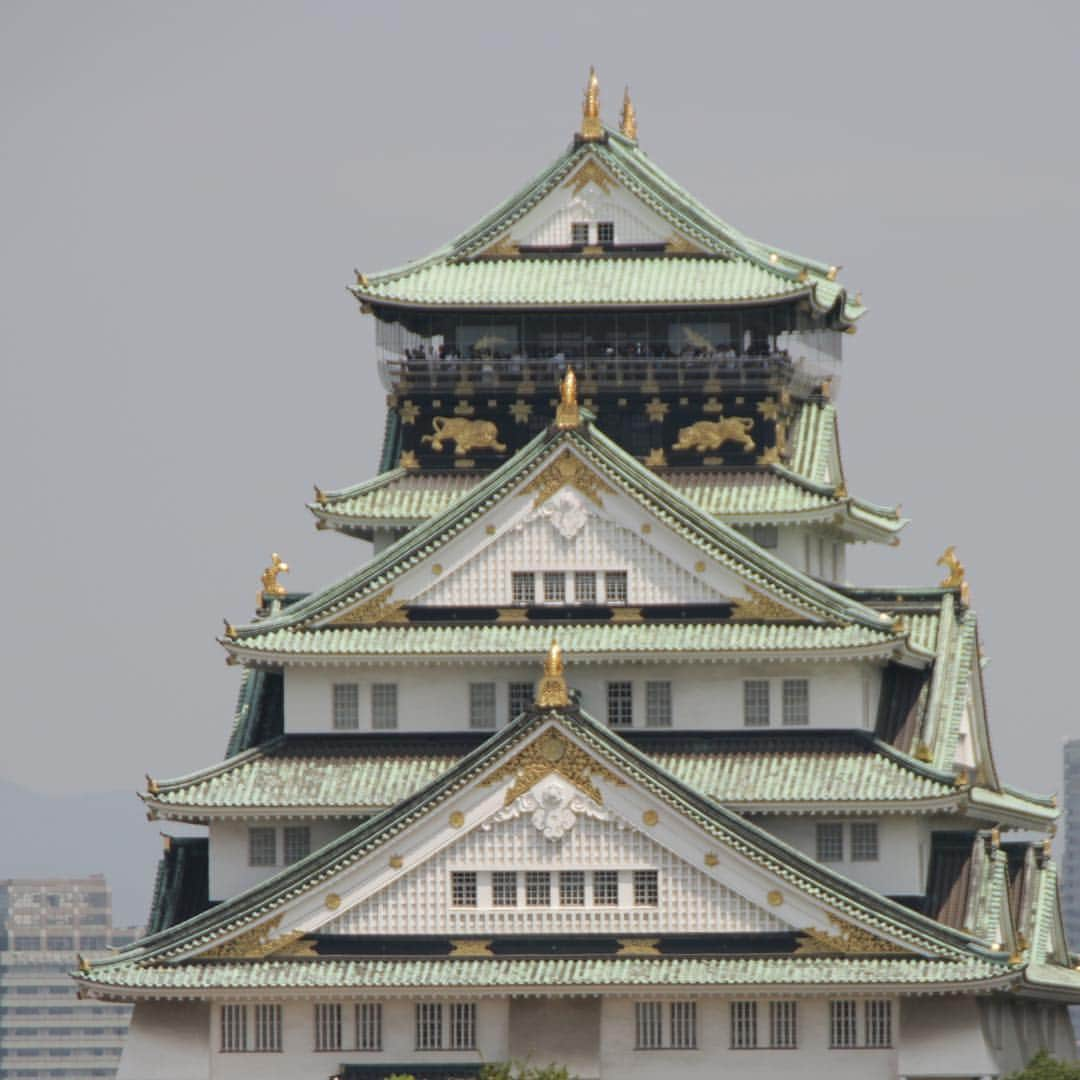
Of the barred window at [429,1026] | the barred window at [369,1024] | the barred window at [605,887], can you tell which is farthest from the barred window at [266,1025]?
the barred window at [605,887]

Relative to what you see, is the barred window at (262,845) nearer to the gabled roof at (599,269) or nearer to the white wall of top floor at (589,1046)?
the white wall of top floor at (589,1046)

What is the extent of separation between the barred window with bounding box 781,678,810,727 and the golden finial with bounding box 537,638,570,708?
7030 millimetres

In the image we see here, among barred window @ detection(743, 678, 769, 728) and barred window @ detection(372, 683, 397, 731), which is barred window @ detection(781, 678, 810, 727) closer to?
barred window @ detection(743, 678, 769, 728)

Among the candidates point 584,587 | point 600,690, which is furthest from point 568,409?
point 600,690

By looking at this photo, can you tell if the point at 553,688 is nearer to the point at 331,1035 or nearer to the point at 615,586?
the point at 615,586

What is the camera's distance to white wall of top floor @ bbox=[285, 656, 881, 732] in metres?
98.6

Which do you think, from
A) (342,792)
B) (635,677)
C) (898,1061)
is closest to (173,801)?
(342,792)

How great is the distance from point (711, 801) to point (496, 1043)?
23.8 feet

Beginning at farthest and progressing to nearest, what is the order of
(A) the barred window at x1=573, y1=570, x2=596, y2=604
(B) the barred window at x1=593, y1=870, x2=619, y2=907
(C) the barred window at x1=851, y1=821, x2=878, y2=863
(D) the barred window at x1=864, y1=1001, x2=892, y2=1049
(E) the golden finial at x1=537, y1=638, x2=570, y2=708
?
(A) the barred window at x1=573, y1=570, x2=596, y2=604
(C) the barred window at x1=851, y1=821, x2=878, y2=863
(B) the barred window at x1=593, y1=870, x2=619, y2=907
(D) the barred window at x1=864, y1=1001, x2=892, y2=1049
(E) the golden finial at x1=537, y1=638, x2=570, y2=708

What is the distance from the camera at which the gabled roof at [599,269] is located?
107125 mm

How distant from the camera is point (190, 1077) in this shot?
9519 cm

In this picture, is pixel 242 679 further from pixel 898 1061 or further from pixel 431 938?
pixel 898 1061

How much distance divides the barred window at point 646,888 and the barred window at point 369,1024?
6.26 meters

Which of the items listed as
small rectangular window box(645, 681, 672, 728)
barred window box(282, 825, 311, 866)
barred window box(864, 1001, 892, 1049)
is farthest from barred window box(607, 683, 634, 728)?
barred window box(864, 1001, 892, 1049)
